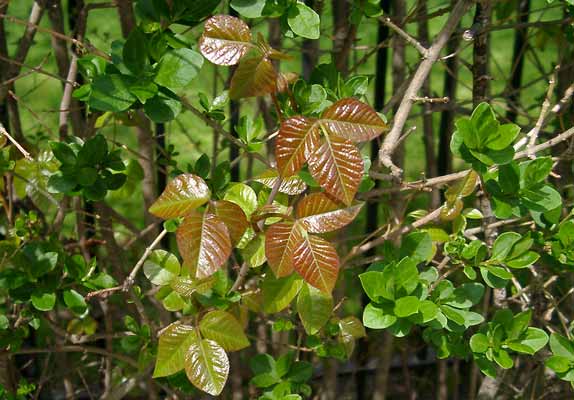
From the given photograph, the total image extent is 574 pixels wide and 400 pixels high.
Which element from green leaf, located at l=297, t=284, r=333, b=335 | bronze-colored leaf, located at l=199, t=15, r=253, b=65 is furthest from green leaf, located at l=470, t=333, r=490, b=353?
bronze-colored leaf, located at l=199, t=15, r=253, b=65

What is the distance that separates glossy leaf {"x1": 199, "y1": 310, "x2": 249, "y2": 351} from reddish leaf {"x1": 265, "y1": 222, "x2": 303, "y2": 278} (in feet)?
0.69

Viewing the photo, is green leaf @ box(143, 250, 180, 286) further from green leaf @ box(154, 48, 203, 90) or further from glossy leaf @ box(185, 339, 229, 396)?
green leaf @ box(154, 48, 203, 90)

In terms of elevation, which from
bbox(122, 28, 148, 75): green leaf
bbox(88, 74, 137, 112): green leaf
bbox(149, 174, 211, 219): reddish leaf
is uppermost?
→ bbox(122, 28, 148, 75): green leaf

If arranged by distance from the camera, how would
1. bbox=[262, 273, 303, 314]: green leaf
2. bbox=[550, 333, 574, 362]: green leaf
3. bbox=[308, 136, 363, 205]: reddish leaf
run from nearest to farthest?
bbox=[308, 136, 363, 205]: reddish leaf < bbox=[262, 273, 303, 314]: green leaf < bbox=[550, 333, 574, 362]: green leaf

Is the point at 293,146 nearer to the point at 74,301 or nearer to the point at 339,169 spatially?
the point at 339,169

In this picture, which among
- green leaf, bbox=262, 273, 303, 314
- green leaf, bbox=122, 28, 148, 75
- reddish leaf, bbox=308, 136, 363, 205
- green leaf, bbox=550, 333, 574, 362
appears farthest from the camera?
green leaf, bbox=550, 333, 574, 362

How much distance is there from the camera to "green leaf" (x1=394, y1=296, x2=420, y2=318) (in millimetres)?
1232

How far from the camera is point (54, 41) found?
1.99 meters

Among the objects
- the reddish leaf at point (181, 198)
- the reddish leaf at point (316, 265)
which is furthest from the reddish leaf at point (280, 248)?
the reddish leaf at point (181, 198)

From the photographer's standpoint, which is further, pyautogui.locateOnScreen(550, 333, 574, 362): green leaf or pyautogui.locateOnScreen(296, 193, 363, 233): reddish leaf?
pyautogui.locateOnScreen(550, 333, 574, 362): green leaf

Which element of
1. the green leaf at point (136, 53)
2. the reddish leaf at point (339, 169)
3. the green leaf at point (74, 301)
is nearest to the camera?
the reddish leaf at point (339, 169)

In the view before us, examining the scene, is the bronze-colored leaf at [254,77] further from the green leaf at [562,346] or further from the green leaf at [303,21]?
the green leaf at [562,346]

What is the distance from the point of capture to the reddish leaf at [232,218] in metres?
1.18

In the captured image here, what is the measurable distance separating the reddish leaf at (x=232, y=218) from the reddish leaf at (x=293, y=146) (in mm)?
109
